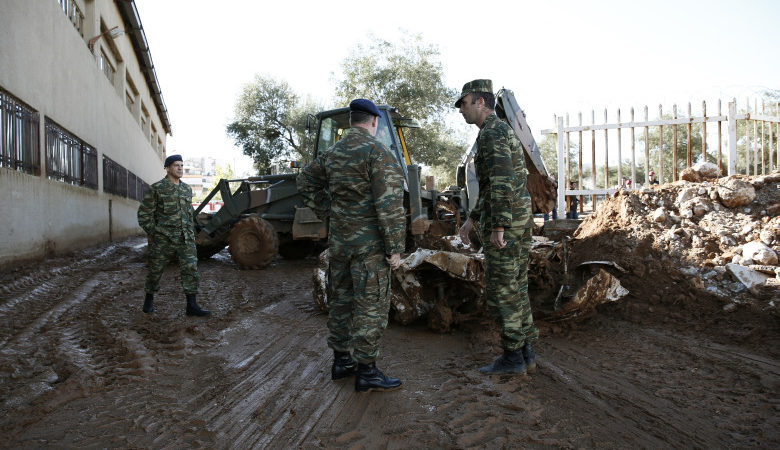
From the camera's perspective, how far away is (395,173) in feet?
9.74

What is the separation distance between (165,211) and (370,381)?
3.29 metres

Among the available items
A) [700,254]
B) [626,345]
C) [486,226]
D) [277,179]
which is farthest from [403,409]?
[277,179]

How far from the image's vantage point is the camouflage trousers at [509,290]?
314cm

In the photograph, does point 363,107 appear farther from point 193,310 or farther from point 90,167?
point 90,167

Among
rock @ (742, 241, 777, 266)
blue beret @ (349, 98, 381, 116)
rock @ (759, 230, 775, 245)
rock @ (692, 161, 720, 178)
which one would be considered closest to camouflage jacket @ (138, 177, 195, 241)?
blue beret @ (349, 98, 381, 116)

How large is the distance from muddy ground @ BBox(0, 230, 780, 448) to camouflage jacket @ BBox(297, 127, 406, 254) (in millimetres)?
990

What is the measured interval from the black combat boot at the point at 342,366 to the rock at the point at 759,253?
432cm

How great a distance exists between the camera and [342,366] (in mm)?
3119

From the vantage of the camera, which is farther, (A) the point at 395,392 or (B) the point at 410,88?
(B) the point at 410,88

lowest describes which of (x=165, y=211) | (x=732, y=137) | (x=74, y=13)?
(x=165, y=211)

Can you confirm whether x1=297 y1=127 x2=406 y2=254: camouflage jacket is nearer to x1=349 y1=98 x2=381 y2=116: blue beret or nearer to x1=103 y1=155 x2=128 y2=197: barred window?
x1=349 y1=98 x2=381 y2=116: blue beret

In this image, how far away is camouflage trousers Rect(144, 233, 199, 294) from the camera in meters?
4.95

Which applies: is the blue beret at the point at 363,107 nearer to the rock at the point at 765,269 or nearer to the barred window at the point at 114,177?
the rock at the point at 765,269

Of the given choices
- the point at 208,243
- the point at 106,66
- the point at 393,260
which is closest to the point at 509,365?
the point at 393,260
